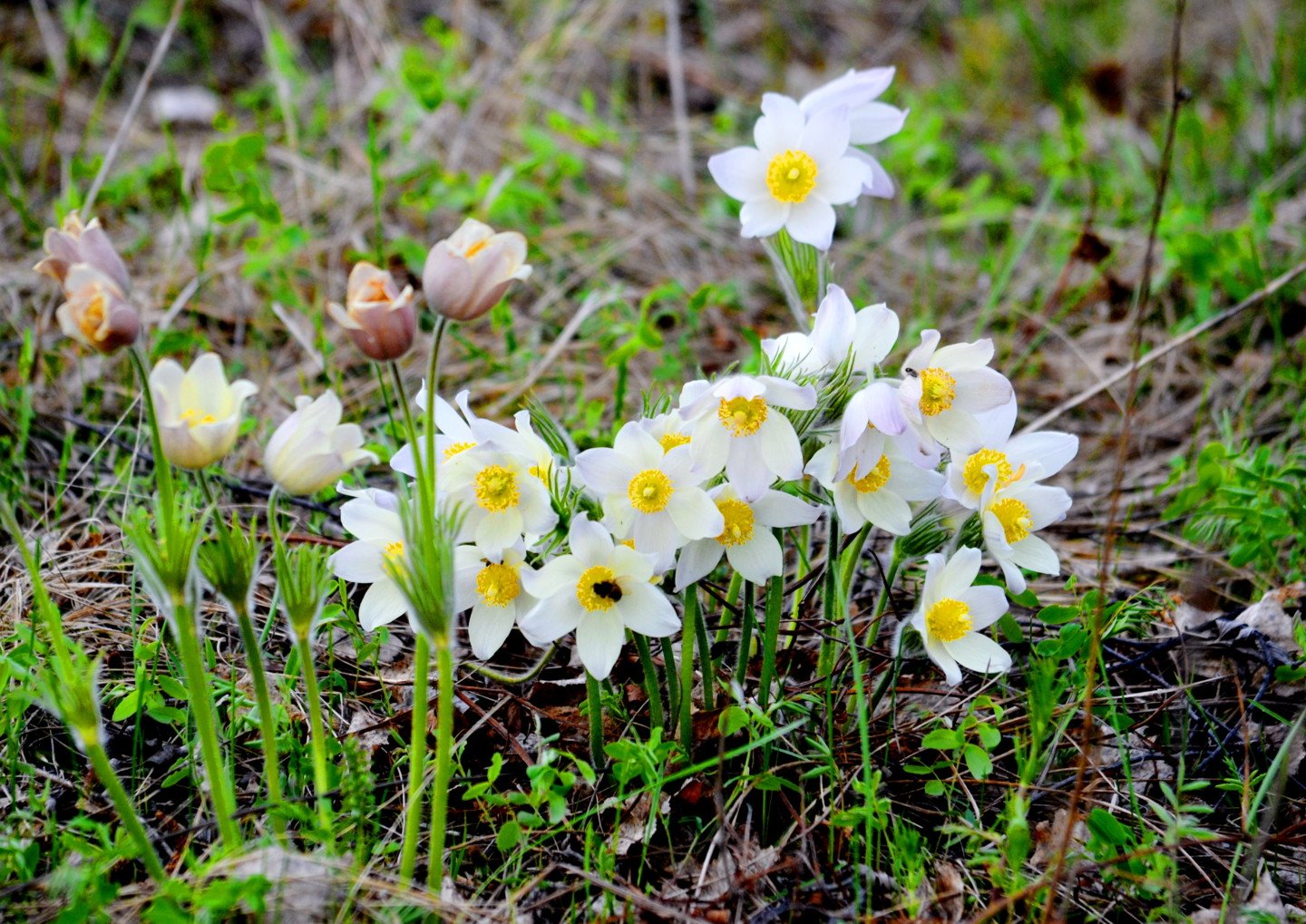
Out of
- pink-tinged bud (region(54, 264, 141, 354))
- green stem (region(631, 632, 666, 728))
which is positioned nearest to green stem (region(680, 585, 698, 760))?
green stem (region(631, 632, 666, 728))

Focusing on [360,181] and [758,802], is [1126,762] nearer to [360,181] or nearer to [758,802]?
[758,802]

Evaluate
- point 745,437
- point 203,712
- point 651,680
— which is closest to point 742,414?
point 745,437

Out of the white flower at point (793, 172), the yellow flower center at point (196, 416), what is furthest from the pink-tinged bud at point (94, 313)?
the white flower at point (793, 172)

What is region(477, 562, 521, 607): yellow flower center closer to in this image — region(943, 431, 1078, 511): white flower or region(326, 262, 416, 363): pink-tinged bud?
region(326, 262, 416, 363): pink-tinged bud

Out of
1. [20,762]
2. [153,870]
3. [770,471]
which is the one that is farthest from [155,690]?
[770,471]

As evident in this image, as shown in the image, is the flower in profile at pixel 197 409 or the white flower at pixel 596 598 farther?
the white flower at pixel 596 598

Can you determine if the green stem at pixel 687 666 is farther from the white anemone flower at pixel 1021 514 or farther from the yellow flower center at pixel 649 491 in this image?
the white anemone flower at pixel 1021 514

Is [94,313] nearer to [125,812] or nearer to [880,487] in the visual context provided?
[125,812]
